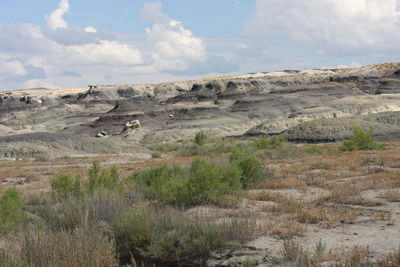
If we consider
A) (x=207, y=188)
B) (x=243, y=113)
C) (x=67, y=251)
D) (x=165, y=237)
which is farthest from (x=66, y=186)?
(x=243, y=113)

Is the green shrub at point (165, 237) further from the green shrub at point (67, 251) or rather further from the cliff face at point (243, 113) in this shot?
the cliff face at point (243, 113)

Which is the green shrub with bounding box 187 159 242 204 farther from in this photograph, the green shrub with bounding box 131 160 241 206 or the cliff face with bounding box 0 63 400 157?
the cliff face with bounding box 0 63 400 157

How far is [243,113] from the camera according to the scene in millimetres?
84062

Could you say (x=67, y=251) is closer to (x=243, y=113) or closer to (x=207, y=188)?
(x=207, y=188)

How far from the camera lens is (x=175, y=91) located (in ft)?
500

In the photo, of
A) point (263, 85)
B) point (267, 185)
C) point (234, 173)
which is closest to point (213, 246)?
point (234, 173)

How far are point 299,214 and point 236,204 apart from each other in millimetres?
2118

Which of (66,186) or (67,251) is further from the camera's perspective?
(66,186)

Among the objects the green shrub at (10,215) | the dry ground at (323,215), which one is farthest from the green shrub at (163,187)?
the green shrub at (10,215)

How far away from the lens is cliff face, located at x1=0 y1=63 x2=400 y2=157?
2076 inches

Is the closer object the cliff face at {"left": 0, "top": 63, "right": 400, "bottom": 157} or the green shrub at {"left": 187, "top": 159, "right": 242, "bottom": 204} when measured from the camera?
the green shrub at {"left": 187, "top": 159, "right": 242, "bottom": 204}

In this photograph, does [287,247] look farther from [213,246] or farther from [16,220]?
[16,220]

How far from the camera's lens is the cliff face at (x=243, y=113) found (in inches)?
2076

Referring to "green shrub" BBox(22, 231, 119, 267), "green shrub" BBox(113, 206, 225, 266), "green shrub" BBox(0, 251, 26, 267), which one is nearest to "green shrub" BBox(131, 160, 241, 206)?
"green shrub" BBox(113, 206, 225, 266)
